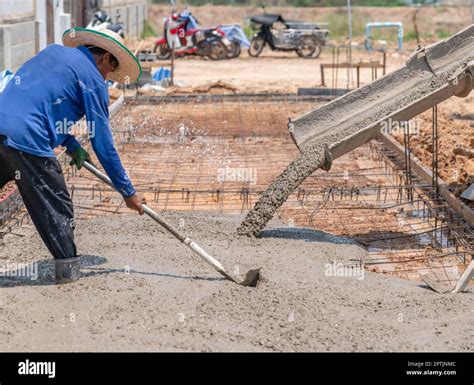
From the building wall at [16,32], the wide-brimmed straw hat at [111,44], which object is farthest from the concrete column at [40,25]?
the wide-brimmed straw hat at [111,44]

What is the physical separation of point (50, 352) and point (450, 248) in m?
3.58

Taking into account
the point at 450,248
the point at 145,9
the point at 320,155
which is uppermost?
the point at 145,9

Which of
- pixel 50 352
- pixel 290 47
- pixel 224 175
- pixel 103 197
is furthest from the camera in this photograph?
pixel 290 47

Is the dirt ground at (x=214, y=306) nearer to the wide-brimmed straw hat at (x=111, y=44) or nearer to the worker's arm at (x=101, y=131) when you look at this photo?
the worker's arm at (x=101, y=131)

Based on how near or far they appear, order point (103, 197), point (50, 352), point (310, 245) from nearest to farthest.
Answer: point (50, 352)
point (310, 245)
point (103, 197)

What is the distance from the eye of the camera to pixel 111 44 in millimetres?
5344

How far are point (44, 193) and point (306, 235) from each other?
7.84 feet

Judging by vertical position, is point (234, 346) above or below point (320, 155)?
below

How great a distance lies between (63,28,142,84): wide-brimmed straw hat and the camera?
5344 millimetres

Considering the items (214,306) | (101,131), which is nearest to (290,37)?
(101,131)

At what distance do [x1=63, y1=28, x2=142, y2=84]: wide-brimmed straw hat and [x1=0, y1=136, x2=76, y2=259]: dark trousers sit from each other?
72cm

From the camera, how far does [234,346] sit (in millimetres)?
4488
